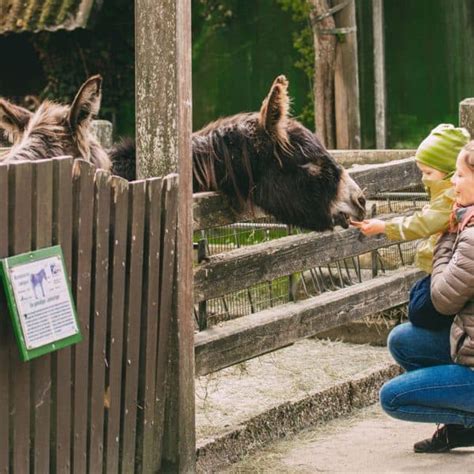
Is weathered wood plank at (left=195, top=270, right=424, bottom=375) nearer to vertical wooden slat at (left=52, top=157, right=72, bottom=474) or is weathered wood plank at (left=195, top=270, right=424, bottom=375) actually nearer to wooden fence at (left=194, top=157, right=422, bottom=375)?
wooden fence at (left=194, top=157, right=422, bottom=375)

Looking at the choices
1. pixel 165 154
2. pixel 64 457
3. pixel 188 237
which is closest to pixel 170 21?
pixel 165 154

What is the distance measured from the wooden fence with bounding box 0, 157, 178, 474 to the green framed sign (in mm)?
66

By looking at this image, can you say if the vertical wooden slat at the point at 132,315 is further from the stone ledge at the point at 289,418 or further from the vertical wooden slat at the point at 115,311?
the stone ledge at the point at 289,418

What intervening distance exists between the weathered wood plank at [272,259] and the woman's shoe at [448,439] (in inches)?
47.0

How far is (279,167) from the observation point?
677cm

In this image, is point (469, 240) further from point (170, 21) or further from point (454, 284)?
point (170, 21)

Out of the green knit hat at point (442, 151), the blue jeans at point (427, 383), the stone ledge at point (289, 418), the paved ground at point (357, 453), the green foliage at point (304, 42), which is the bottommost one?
the paved ground at point (357, 453)

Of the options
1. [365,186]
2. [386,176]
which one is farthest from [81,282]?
[386,176]

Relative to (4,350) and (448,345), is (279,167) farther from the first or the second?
(4,350)

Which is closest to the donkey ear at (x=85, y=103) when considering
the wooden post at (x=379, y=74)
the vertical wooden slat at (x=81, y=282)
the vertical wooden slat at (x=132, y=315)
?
the vertical wooden slat at (x=132, y=315)

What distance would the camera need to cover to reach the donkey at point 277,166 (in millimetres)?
6668

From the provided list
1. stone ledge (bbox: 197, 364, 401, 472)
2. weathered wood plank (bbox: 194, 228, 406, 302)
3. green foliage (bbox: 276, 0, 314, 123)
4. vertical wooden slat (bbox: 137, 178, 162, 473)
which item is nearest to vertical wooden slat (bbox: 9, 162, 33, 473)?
vertical wooden slat (bbox: 137, 178, 162, 473)

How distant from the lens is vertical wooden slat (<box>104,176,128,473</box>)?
5.12 m

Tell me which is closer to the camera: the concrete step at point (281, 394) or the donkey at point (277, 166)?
the concrete step at point (281, 394)
